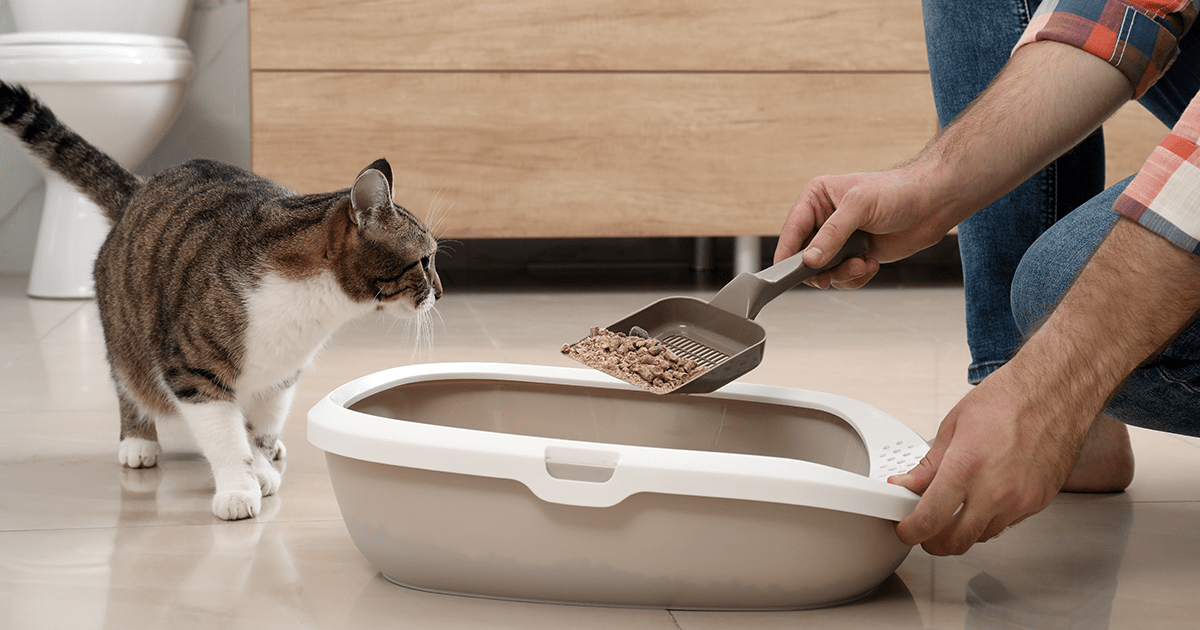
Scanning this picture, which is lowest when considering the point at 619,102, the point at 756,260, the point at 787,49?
the point at 756,260

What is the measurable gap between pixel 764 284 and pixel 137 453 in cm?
72

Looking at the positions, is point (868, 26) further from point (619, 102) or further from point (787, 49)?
point (619, 102)

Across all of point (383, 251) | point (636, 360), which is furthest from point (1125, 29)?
point (383, 251)

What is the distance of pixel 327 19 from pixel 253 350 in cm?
123

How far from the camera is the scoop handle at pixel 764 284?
0.90 m

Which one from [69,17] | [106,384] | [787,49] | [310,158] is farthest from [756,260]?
[69,17]

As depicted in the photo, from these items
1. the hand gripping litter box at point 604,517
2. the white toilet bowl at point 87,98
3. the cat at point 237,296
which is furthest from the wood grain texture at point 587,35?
the hand gripping litter box at point 604,517

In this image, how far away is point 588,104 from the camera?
2.17 metres

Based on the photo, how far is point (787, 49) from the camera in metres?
2.21

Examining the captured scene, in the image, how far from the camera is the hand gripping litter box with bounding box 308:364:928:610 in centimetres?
70

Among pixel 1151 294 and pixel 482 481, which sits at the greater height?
pixel 1151 294

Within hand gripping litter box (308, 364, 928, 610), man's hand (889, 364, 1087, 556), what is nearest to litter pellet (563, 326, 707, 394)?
hand gripping litter box (308, 364, 928, 610)

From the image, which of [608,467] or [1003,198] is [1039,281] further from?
[608,467]

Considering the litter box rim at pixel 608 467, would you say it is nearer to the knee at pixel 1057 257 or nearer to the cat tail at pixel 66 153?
the knee at pixel 1057 257
